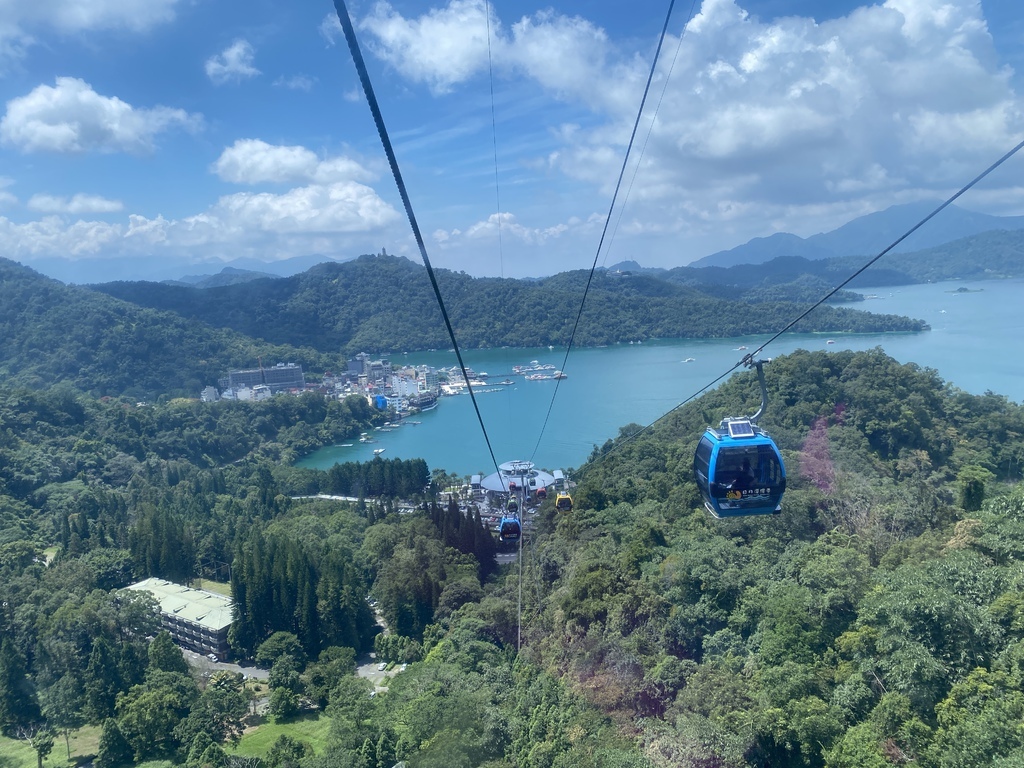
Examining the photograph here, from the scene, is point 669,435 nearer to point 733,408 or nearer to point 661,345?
point 733,408

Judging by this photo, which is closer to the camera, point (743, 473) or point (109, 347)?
point (743, 473)

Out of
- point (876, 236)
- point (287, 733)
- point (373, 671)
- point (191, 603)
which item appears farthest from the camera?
point (876, 236)

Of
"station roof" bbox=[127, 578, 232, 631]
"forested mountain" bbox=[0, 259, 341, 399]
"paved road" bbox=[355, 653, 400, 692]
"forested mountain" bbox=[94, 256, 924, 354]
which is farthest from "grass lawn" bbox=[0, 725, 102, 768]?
"forested mountain" bbox=[94, 256, 924, 354]

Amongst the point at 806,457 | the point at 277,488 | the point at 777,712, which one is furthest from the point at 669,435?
the point at 777,712

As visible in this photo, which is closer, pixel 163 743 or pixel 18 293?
pixel 163 743

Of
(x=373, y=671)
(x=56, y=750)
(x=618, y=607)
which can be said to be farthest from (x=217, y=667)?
(x=618, y=607)

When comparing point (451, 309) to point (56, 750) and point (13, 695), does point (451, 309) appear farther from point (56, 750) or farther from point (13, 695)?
point (56, 750)
